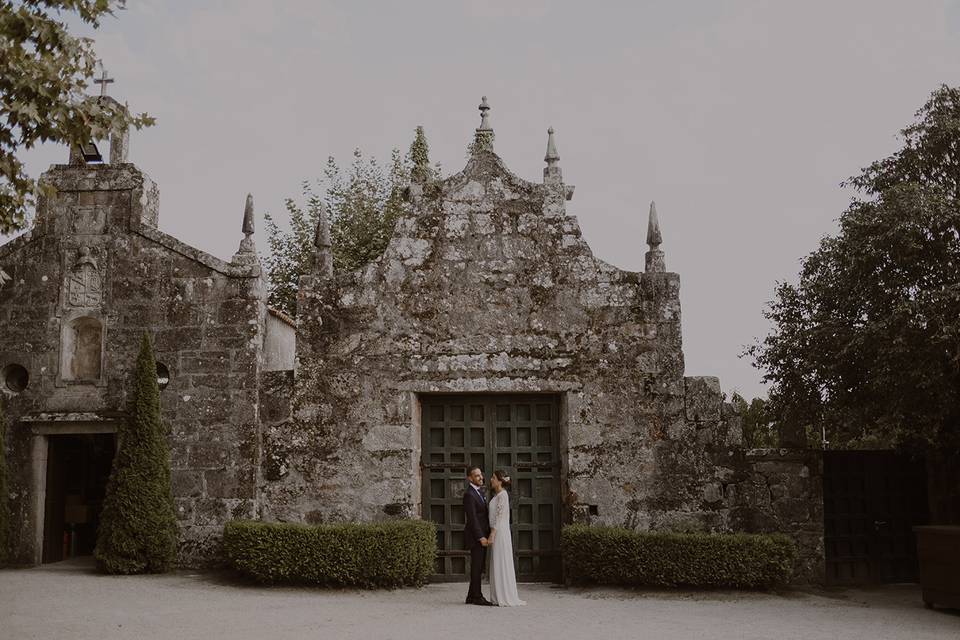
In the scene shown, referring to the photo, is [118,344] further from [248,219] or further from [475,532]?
[475,532]

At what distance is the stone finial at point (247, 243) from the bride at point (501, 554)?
16.2ft

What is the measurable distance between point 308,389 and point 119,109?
5597 mm

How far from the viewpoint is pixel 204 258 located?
12.7 m

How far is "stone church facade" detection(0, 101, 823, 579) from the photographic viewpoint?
39.6 ft

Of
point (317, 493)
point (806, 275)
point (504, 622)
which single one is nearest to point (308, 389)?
point (317, 493)

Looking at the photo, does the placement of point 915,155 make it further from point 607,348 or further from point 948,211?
point 607,348

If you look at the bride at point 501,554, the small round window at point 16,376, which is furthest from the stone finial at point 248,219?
the bride at point 501,554

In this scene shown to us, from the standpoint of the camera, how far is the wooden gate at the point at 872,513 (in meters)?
12.4

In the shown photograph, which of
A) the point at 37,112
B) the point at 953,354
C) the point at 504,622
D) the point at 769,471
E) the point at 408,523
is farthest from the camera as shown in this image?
the point at 769,471

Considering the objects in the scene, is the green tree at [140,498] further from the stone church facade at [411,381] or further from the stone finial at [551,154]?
the stone finial at [551,154]

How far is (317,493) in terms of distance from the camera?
12203 mm

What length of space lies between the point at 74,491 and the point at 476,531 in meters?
7.41

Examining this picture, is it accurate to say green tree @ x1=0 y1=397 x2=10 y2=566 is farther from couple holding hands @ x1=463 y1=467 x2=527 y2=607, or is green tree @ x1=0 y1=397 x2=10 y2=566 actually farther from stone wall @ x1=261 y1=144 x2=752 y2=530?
couple holding hands @ x1=463 y1=467 x2=527 y2=607

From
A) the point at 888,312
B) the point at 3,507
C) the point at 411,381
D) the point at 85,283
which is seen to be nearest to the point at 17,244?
the point at 85,283
